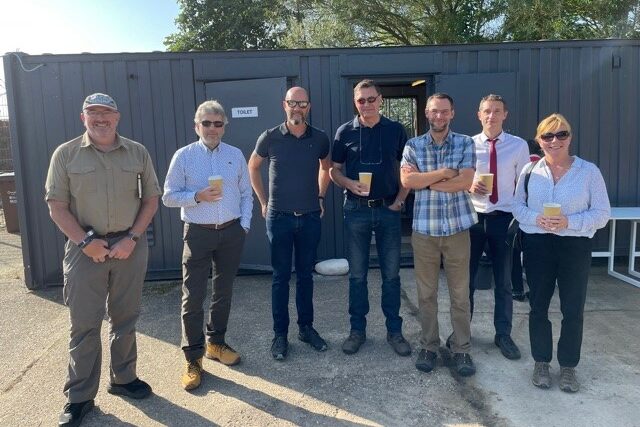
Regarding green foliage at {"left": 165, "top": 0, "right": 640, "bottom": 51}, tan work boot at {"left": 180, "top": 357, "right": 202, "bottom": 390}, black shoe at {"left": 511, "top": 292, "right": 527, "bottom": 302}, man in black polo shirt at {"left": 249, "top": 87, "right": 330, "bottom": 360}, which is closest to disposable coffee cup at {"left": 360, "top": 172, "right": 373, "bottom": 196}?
man in black polo shirt at {"left": 249, "top": 87, "right": 330, "bottom": 360}

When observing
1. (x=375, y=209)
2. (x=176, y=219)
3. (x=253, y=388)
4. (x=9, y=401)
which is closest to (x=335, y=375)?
(x=253, y=388)

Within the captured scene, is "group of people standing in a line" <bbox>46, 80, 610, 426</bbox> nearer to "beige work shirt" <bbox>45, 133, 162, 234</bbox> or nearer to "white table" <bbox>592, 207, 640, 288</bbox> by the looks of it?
"beige work shirt" <bbox>45, 133, 162, 234</bbox>

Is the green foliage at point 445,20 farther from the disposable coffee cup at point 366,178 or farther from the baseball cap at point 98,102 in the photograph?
the baseball cap at point 98,102

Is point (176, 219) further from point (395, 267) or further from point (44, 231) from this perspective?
point (395, 267)

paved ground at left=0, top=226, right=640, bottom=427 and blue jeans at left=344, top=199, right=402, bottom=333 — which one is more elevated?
blue jeans at left=344, top=199, right=402, bottom=333

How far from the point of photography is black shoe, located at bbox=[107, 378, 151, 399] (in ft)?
9.97

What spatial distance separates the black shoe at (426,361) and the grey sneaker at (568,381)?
2.60ft

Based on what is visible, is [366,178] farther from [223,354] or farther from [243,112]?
[243,112]

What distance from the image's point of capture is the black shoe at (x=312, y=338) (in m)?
3.65

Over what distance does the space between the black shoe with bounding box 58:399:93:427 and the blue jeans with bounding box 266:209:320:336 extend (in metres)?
1.34

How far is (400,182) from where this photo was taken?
11.6 feet

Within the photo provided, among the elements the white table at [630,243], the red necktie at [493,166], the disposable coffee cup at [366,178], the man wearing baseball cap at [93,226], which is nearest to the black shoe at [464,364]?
the red necktie at [493,166]

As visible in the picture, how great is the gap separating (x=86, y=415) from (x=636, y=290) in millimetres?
5237

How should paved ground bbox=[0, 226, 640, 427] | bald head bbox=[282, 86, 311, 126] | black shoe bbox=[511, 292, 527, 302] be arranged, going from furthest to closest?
black shoe bbox=[511, 292, 527, 302], bald head bbox=[282, 86, 311, 126], paved ground bbox=[0, 226, 640, 427]
